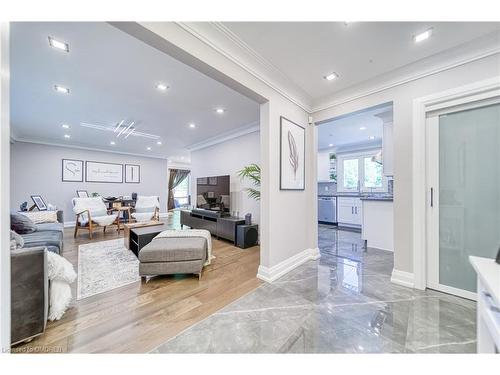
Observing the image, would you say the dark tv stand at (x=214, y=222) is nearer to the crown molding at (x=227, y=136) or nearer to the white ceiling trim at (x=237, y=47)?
the crown molding at (x=227, y=136)

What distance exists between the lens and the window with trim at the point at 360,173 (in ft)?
18.1

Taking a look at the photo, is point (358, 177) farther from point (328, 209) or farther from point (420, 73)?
point (420, 73)

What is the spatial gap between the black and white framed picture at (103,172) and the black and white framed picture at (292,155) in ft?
22.5

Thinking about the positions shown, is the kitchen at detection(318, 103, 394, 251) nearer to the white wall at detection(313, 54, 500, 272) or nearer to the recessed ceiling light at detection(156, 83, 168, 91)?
the white wall at detection(313, 54, 500, 272)

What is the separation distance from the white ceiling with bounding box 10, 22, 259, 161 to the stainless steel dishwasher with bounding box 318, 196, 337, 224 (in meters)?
3.74

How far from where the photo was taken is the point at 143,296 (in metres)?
1.96

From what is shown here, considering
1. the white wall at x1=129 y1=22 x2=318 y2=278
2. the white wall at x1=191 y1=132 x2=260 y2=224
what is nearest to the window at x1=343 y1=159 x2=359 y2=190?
the white wall at x1=191 y1=132 x2=260 y2=224

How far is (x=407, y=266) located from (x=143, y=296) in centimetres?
289

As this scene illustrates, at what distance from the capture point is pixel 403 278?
2158mm

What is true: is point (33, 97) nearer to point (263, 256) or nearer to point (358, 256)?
point (263, 256)

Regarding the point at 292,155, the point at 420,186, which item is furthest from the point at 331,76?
the point at 420,186

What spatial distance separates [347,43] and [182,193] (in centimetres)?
1050

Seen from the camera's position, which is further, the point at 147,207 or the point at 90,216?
the point at 147,207
